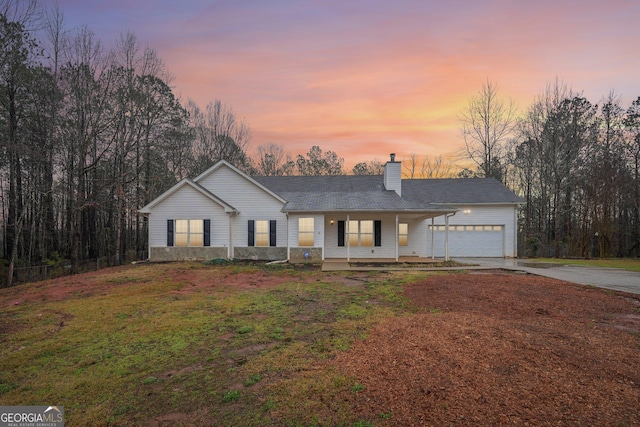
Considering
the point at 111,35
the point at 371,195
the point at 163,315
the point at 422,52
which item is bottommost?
the point at 163,315

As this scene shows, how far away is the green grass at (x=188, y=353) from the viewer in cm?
330

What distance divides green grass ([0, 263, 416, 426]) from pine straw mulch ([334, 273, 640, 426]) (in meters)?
0.46

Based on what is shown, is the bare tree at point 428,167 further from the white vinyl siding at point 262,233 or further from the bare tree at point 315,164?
the white vinyl siding at point 262,233

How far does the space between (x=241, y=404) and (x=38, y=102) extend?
80.2 feet

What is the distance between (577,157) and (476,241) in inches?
548

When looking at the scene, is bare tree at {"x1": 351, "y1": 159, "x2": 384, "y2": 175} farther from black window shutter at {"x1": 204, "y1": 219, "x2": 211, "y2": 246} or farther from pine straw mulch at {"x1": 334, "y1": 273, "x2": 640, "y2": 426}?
pine straw mulch at {"x1": 334, "y1": 273, "x2": 640, "y2": 426}

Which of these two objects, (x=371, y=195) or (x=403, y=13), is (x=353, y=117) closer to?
(x=371, y=195)

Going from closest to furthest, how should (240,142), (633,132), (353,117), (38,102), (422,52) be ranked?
(422,52)
(38,102)
(353,117)
(633,132)
(240,142)

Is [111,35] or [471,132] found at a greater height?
[111,35]

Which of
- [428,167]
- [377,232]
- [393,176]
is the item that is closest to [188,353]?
[377,232]

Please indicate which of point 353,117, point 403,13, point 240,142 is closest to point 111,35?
point 240,142

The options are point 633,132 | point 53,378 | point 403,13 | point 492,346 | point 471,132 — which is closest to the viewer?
point 53,378

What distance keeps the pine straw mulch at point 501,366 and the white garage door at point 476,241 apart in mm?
14002

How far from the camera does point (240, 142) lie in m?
33.9
